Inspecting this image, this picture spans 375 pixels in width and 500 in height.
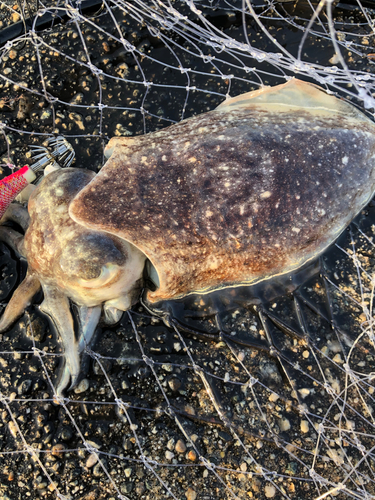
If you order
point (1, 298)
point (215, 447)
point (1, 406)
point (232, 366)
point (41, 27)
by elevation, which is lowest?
point (215, 447)

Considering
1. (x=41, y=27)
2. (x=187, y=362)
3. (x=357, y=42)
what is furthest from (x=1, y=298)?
(x=357, y=42)

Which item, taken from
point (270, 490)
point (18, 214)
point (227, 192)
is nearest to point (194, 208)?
point (227, 192)

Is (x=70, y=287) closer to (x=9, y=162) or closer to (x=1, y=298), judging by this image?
(x=1, y=298)

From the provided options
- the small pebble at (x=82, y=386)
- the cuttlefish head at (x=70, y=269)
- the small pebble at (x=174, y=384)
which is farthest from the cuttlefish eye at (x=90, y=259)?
the small pebble at (x=174, y=384)

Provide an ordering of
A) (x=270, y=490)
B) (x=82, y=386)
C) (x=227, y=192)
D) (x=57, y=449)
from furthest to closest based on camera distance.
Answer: (x=82, y=386) < (x=57, y=449) < (x=270, y=490) < (x=227, y=192)

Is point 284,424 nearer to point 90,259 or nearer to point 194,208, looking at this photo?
point 194,208

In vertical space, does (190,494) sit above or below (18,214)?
below
